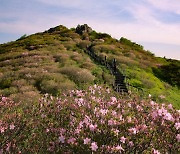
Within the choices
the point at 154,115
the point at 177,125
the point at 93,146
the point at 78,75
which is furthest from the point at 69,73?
the point at 93,146

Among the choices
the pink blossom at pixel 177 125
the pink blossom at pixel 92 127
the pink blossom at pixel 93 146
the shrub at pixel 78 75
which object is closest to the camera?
the pink blossom at pixel 93 146

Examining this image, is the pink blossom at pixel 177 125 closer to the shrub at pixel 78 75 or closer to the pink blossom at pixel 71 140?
the pink blossom at pixel 71 140

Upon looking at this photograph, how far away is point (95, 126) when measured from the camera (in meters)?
9.00

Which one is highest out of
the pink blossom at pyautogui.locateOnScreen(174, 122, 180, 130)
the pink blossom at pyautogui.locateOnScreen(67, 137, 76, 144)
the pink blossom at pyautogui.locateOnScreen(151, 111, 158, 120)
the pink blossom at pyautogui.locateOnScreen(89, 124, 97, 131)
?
the pink blossom at pyautogui.locateOnScreen(151, 111, 158, 120)

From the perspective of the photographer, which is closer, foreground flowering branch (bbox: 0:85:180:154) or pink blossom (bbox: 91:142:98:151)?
pink blossom (bbox: 91:142:98:151)

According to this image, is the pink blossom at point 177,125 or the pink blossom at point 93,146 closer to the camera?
the pink blossom at point 93,146

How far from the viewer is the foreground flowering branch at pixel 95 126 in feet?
29.6

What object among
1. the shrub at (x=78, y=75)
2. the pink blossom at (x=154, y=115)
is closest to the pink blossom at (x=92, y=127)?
the pink blossom at (x=154, y=115)

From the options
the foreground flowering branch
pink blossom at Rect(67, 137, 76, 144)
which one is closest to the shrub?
the foreground flowering branch

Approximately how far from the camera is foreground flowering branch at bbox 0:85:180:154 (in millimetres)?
9031

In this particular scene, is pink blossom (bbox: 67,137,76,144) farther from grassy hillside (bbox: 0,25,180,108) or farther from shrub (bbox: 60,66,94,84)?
shrub (bbox: 60,66,94,84)

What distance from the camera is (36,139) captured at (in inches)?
464

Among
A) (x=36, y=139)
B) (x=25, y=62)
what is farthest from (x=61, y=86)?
(x=36, y=139)

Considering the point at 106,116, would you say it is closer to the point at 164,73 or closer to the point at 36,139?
the point at 36,139
